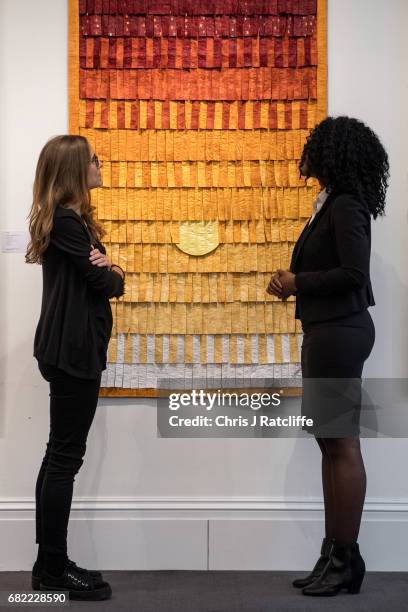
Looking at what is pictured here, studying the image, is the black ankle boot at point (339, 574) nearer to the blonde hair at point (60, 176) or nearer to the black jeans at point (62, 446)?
the black jeans at point (62, 446)

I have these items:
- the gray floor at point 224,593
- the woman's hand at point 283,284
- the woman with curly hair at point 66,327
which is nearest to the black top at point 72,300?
the woman with curly hair at point 66,327

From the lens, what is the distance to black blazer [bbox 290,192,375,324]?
7.89 ft

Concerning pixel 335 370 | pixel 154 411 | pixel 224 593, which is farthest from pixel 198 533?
pixel 335 370

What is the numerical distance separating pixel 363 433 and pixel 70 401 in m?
1.09

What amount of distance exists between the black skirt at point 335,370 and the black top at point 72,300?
0.61 m

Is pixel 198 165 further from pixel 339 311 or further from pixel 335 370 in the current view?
pixel 335 370

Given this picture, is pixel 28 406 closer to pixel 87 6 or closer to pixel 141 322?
pixel 141 322

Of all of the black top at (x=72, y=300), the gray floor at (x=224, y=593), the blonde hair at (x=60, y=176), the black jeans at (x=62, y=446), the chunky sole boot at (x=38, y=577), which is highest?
the blonde hair at (x=60, y=176)

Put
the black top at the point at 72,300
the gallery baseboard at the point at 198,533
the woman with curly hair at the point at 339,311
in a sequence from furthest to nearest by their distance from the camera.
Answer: the gallery baseboard at the point at 198,533, the woman with curly hair at the point at 339,311, the black top at the point at 72,300

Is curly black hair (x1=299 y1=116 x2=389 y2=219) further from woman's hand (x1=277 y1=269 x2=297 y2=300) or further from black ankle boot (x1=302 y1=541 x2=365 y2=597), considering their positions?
black ankle boot (x1=302 y1=541 x2=365 y2=597)

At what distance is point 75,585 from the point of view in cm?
238

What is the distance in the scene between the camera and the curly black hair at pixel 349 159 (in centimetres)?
247

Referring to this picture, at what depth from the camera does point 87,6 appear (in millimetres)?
2857

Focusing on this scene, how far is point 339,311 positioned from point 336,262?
152 millimetres
